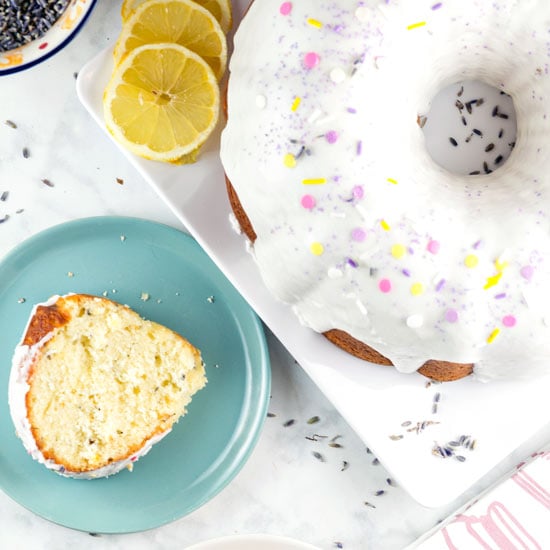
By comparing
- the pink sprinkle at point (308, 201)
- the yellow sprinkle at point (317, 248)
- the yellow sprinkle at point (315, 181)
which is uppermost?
the yellow sprinkle at point (315, 181)

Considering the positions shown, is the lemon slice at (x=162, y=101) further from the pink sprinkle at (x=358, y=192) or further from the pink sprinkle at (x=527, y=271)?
the pink sprinkle at (x=527, y=271)

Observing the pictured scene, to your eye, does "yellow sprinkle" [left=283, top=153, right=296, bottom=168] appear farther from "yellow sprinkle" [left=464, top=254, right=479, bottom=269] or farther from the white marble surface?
the white marble surface

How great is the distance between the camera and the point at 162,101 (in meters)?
1.64

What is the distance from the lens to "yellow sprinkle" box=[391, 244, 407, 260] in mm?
1351

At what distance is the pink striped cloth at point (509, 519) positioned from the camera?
184 cm

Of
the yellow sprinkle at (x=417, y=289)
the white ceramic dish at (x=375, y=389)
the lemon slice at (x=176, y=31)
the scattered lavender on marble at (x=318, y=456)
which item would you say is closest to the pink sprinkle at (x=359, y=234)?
the yellow sprinkle at (x=417, y=289)

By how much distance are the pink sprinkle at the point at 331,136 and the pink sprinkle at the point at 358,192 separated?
0.07 meters

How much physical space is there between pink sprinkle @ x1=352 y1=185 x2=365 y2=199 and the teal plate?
Result: 0.56 metres

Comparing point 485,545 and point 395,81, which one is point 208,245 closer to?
point 395,81

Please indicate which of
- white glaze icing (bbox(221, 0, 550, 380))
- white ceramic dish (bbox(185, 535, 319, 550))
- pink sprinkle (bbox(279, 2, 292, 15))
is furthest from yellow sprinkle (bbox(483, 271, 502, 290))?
white ceramic dish (bbox(185, 535, 319, 550))

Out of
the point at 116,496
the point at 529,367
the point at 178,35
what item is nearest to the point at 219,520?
the point at 116,496

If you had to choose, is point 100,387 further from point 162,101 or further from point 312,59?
point 312,59

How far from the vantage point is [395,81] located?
137 centimetres

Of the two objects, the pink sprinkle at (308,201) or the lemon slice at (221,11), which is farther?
the lemon slice at (221,11)
